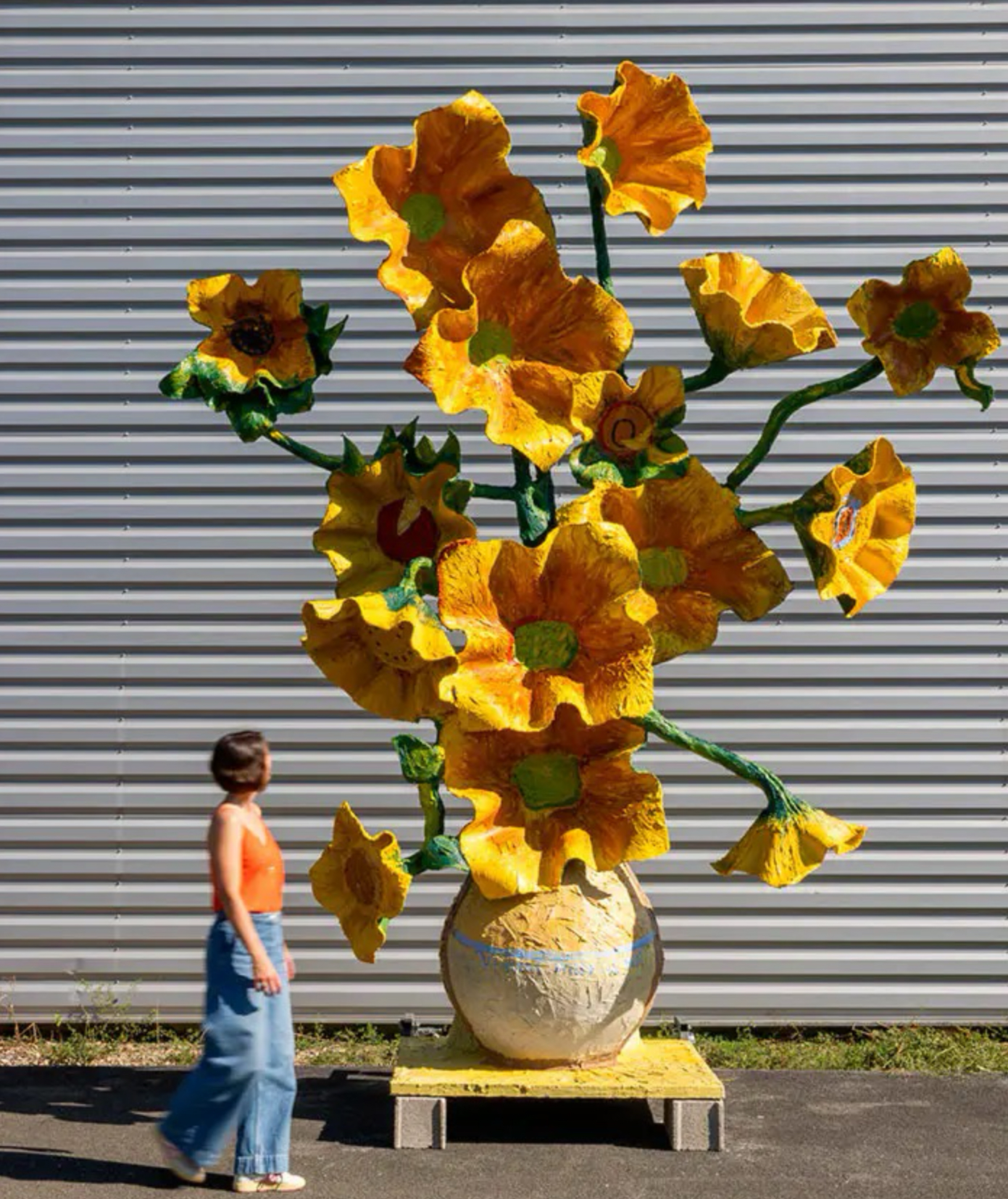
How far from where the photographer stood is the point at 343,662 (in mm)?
4988

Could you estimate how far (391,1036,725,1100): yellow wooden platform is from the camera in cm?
479

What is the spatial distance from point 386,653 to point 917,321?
172 centimetres

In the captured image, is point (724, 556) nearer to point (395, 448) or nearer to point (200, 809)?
point (395, 448)

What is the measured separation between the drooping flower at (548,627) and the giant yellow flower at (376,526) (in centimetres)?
42

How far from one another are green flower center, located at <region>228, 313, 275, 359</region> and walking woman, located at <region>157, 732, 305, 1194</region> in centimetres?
127

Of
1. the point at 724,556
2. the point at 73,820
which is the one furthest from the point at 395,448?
the point at 73,820

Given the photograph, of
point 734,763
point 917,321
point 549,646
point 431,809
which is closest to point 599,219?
point 917,321

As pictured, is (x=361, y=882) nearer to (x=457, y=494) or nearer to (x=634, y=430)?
(x=457, y=494)

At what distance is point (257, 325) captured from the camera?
16.7 ft

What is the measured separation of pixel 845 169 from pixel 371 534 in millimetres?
2451

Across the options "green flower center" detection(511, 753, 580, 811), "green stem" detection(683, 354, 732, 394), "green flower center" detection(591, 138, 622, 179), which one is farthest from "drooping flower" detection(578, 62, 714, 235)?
"green flower center" detection(511, 753, 580, 811)

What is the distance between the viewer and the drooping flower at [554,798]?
476cm

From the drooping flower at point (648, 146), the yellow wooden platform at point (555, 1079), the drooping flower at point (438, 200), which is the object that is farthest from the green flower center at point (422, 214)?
the yellow wooden platform at point (555, 1079)

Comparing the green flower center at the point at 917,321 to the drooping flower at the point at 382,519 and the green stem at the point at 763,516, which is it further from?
the drooping flower at the point at 382,519
